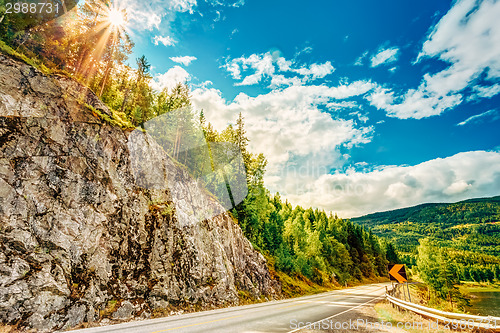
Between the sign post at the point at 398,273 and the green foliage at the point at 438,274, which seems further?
the green foliage at the point at 438,274

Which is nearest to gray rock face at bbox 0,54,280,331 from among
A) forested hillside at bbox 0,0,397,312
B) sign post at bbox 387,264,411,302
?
forested hillside at bbox 0,0,397,312

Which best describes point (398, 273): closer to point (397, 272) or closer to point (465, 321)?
point (397, 272)

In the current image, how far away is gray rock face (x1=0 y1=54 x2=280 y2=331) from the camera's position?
9.89 meters

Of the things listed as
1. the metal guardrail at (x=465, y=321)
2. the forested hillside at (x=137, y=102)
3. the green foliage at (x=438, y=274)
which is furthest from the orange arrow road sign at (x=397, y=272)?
the green foliage at (x=438, y=274)

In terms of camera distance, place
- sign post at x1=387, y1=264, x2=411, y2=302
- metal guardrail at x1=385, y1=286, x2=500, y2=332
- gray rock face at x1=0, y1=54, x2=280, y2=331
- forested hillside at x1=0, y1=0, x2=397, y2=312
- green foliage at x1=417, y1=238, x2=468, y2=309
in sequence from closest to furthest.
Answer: metal guardrail at x1=385, y1=286, x2=500, y2=332, gray rock face at x1=0, y1=54, x2=280, y2=331, sign post at x1=387, y1=264, x2=411, y2=302, forested hillside at x1=0, y1=0, x2=397, y2=312, green foliage at x1=417, y1=238, x2=468, y2=309

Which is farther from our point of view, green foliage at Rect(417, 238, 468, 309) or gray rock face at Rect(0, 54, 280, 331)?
green foliage at Rect(417, 238, 468, 309)

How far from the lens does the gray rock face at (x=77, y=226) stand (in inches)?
389

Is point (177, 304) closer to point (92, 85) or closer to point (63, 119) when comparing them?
point (63, 119)

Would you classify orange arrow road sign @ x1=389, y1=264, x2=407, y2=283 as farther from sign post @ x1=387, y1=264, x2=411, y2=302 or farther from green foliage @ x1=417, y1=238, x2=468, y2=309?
green foliage @ x1=417, y1=238, x2=468, y2=309

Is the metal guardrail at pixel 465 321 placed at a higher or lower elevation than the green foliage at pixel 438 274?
higher

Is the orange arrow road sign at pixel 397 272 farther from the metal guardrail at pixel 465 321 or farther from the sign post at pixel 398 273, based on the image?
the metal guardrail at pixel 465 321

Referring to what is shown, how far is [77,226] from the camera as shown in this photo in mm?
12375

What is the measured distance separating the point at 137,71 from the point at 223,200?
21.9 m

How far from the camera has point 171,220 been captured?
18203 mm
